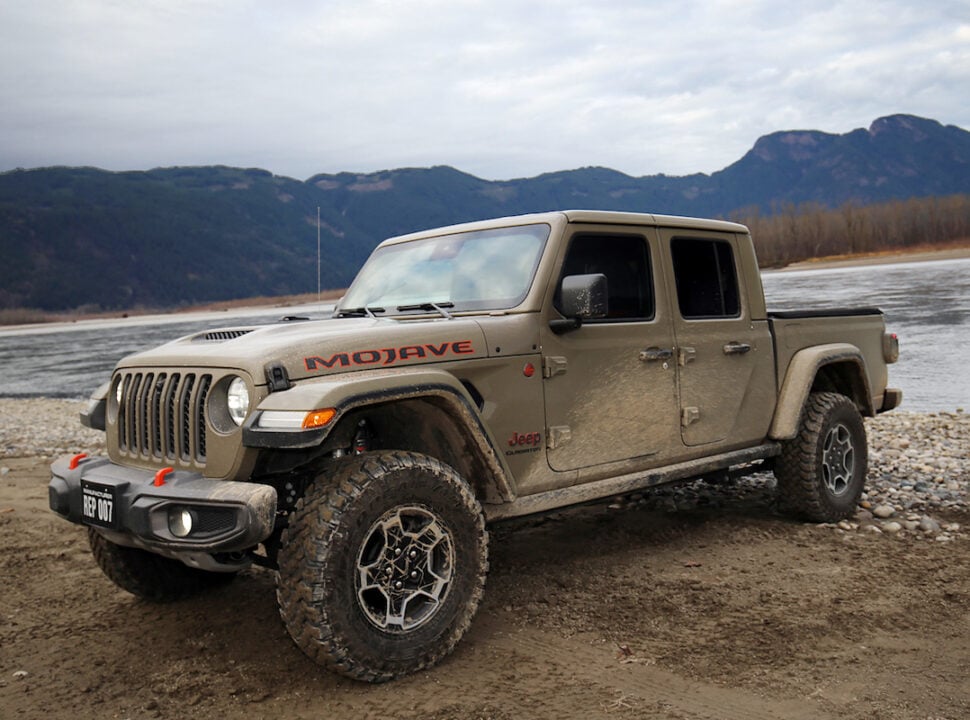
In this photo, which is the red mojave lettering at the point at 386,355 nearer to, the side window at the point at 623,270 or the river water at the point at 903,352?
the side window at the point at 623,270

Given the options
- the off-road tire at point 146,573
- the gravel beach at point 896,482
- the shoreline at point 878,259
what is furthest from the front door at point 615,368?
the shoreline at point 878,259

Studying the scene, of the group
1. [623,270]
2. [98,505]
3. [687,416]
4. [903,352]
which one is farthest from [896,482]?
[903,352]

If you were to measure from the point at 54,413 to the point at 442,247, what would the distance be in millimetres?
13185

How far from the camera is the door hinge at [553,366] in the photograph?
13.2 feet

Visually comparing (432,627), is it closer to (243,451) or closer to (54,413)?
(243,451)

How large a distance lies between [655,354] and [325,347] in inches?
74.4

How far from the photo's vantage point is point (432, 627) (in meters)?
3.47

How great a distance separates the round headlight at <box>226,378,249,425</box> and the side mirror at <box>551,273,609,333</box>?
1509 millimetres

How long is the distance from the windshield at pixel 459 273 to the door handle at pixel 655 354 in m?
0.81

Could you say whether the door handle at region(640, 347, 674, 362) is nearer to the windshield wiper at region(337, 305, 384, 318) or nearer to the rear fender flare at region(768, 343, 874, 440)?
the rear fender flare at region(768, 343, 874, 440)

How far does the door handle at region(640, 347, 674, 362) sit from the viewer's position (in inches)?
177

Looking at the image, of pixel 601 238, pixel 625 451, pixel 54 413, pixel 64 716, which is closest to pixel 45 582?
pixel 64 716

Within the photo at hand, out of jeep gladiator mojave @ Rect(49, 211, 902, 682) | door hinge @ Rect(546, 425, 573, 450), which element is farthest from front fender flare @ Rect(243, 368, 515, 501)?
door hinge @ Rect(546, 425, 573, 450)

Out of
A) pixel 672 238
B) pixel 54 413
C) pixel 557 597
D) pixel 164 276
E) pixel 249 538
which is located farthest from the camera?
pixel 164 276
